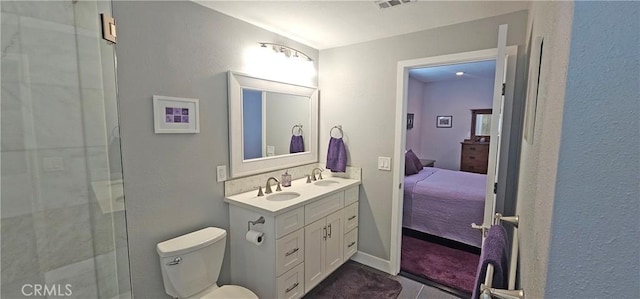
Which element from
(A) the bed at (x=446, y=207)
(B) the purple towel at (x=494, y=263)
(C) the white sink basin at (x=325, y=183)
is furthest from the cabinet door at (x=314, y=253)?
(A) the bed at (x=446, y=207)

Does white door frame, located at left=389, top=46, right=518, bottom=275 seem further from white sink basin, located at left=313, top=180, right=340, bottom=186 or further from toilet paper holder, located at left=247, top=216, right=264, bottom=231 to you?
toilet paper holder, located at left=247, top=216, right=264, bottom=231

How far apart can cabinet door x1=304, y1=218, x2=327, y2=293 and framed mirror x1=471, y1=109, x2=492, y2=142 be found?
183 inches

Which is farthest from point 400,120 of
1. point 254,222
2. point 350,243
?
point 254,222

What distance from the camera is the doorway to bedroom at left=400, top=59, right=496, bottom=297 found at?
2873 millimetres

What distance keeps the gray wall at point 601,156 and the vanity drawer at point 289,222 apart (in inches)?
66.6

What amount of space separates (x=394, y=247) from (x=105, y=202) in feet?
7.56

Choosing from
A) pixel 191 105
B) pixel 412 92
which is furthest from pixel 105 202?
pixel 412 92

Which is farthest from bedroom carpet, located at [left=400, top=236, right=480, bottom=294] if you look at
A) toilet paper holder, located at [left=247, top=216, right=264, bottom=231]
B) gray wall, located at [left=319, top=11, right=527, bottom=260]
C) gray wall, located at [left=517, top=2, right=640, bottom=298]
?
gray wall, located at [left=517, top=2, right=640, bottom=298]

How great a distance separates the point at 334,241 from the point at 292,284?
1.89 ft

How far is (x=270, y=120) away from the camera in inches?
101

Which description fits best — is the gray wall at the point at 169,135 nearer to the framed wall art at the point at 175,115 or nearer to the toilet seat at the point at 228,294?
the framed wall art at the point at 175,115

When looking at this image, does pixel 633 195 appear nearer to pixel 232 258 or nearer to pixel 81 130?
pixel 81 130

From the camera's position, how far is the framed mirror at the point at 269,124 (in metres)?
2.22

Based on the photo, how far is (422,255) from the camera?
3047 mm
